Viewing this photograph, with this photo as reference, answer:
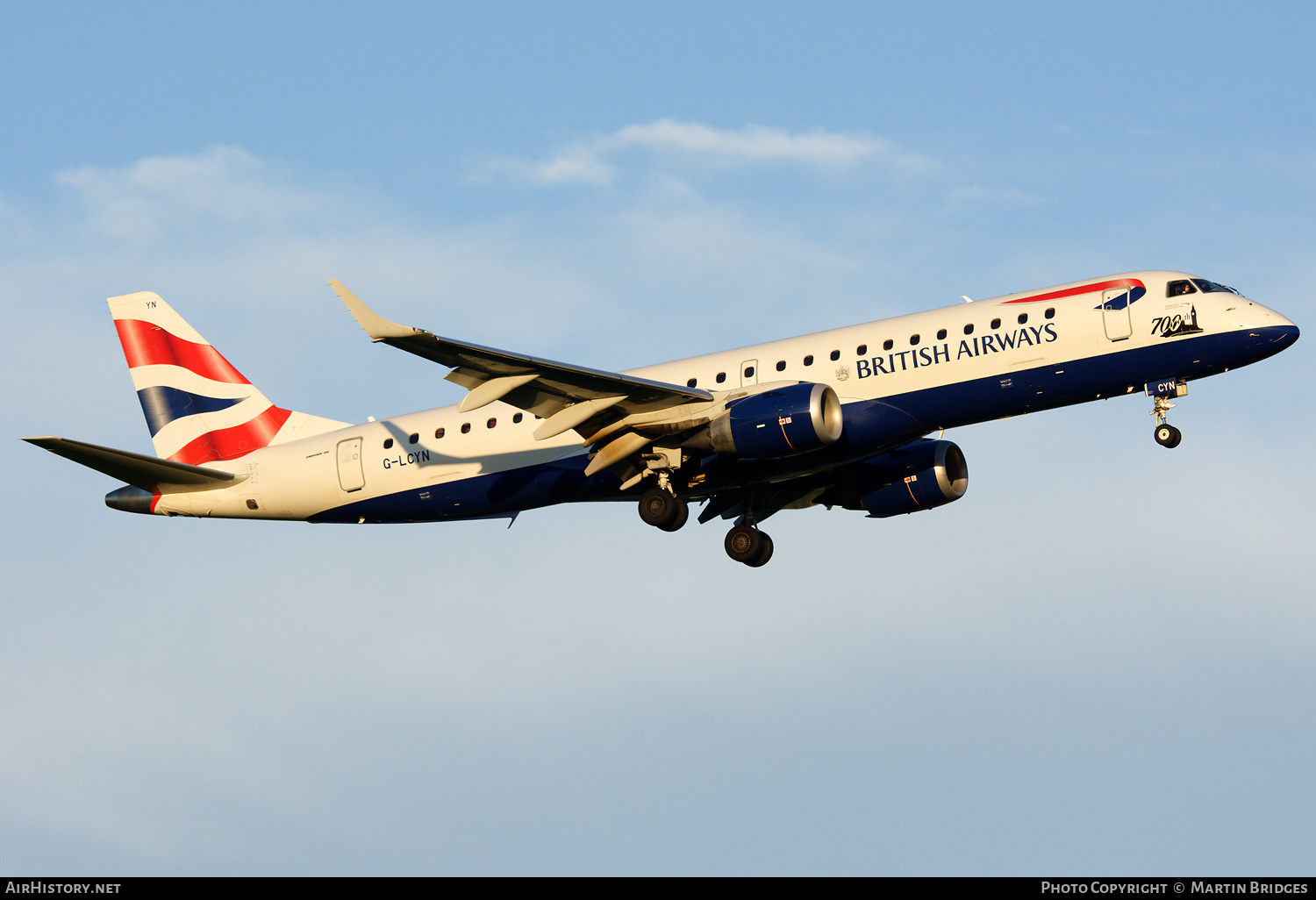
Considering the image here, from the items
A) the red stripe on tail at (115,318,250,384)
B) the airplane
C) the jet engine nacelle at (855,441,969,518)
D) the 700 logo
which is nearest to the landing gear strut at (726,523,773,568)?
the airplane

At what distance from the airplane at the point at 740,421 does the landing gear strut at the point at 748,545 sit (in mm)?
45

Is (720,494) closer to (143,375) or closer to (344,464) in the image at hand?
(344,464)

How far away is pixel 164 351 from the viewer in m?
41.1

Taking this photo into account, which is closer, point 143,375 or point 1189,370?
point 1189,370

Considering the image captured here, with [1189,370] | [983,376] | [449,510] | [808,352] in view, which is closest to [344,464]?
[449,510]

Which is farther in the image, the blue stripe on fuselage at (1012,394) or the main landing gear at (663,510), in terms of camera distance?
the main landing gear at (663,510)

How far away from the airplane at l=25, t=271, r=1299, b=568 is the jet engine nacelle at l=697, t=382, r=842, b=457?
4cm

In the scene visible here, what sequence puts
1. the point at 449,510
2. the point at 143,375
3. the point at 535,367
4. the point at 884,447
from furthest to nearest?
the point at 143,375
the point at 449,510
the point at 884,447
the point at 535,367

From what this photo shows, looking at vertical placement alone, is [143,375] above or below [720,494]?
above

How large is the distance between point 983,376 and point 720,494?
318 inches

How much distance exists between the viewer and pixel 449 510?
36.5 metres

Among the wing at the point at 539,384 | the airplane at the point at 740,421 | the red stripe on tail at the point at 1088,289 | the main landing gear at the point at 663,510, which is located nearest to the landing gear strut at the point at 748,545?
the airplane at the point at 740,421

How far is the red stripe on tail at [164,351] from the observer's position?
4100cm

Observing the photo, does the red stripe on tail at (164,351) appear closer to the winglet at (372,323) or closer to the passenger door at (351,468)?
the passenger door at (351,468)
